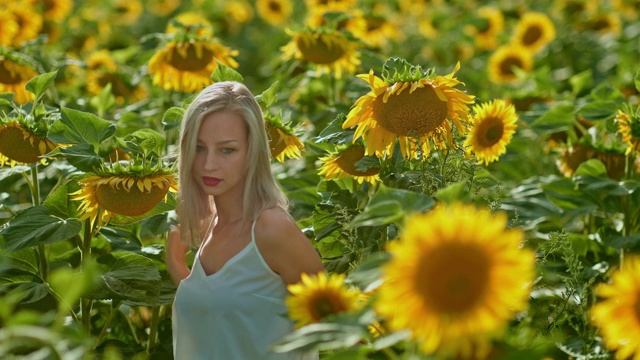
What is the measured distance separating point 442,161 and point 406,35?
3.13m

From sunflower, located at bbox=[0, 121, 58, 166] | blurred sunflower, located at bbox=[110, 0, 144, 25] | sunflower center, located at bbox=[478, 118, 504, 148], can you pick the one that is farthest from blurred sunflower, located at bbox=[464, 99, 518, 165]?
blurred sunflower, located at bbox=[110, 0, 144, 25]

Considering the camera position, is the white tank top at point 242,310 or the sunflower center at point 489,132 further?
the sunflower center at point 489,132

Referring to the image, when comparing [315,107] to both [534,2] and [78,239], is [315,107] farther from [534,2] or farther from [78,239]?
[534,2]

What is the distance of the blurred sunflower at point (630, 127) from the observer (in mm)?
1833

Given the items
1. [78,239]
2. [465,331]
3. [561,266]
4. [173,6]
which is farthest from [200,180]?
[173,6]

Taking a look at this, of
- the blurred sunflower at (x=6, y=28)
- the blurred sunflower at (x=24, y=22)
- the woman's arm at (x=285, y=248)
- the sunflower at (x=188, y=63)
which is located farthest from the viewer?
the blurred sunflower at (x=24, y=22)

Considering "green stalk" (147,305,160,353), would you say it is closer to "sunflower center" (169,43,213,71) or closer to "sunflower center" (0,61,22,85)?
"sunflower center" (169,43,213,71)

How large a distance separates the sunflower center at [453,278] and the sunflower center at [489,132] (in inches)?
35.7

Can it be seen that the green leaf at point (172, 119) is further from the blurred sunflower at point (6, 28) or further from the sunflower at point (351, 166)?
the blurred sunflower at point (6, 28)

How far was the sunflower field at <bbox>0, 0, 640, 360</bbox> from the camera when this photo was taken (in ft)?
3.00

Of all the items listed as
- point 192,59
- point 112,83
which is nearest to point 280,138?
point 192,59

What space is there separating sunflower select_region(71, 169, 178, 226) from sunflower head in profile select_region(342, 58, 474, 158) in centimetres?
33

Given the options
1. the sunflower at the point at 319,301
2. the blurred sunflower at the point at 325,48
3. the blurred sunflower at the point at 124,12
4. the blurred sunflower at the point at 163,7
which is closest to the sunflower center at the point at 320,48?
the blurred sunflower at the point at 325,48

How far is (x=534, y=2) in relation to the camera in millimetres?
4930
